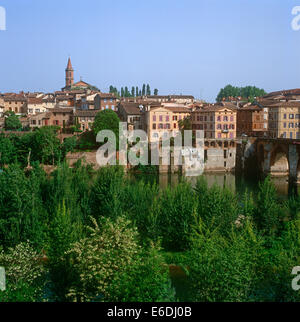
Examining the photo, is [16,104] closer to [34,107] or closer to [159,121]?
[34,107]

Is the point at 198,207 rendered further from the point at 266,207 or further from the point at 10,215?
the point at 10,215

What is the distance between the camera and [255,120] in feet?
189

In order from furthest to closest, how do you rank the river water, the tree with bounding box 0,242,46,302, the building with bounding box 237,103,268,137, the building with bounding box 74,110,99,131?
the building with bounding box 237,103,268,137
the building with bounding box 74,110,99,131
the river water
the tree with bounding box 0,242,46,302

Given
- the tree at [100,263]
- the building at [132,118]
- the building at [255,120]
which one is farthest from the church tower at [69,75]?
the tree at [100,263]

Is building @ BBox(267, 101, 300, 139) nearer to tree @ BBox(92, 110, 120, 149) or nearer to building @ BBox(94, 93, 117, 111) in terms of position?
tree @ BBox(92, 110, 120, 149)

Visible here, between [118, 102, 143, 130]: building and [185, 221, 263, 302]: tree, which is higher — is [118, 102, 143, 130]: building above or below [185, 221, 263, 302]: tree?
above

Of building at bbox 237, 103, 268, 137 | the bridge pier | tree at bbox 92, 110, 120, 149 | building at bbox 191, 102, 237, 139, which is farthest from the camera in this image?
building at bbox 237, 103, 268, 137

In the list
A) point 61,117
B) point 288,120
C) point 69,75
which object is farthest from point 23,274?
point 69,75

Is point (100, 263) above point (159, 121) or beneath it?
beneath

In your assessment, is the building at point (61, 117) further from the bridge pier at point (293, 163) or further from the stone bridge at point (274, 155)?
the bridge pier at point (293, 163)

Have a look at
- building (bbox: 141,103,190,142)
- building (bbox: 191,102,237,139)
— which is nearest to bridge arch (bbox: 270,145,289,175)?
building (bbox: 191,102,237,139)

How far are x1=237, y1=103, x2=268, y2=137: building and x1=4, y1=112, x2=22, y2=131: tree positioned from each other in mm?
27163

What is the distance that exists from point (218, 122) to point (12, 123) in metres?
23.6

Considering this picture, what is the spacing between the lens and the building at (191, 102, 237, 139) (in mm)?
52438
